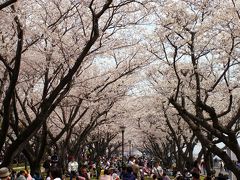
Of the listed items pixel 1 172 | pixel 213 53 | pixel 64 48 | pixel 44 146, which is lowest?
pixel 1 172

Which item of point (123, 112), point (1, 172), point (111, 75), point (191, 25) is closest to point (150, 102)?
point (123, 112)

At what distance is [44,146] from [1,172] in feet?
30.9

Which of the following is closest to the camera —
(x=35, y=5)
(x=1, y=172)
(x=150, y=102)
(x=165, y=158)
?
(x=1, y=172)

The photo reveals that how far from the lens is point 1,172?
6910 mm

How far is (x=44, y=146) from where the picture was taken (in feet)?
53.3

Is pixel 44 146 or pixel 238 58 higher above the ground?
pixel 238 58

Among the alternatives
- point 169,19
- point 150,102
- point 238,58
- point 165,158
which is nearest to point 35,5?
point 169,19

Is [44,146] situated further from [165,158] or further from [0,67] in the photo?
[165,158]

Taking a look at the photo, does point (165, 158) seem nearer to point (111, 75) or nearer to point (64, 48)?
point (111, 75)

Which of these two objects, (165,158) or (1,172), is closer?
(1,172)

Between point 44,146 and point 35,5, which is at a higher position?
point 35,5

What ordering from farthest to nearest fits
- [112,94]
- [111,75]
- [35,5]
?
[112,94], [111,75], [35,5]

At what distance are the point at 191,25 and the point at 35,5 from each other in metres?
5.35

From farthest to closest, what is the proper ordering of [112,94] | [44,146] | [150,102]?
[150,102], [112,94], [44,146]
